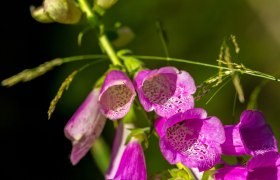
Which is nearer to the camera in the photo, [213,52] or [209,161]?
[209,161]

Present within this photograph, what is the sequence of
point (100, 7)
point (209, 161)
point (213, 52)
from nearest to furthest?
point (209, 161)
point (100, 7)
point (213, 52)

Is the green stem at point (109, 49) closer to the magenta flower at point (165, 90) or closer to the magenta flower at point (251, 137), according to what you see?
the magenta flower at point (165, 90)

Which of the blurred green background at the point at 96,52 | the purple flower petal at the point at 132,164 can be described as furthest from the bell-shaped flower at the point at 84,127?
the blurred green background at the point at 96,52

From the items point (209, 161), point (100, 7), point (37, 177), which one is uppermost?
point (100, 7)

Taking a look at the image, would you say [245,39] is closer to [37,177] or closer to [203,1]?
[203,1]

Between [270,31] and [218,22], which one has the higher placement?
[218,22]

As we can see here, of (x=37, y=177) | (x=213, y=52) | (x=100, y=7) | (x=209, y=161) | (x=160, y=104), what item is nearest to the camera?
(x=209, y=161)

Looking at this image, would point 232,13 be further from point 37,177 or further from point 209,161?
point 209,161

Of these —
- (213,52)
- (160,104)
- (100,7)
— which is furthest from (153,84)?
(213,52)
